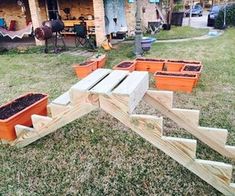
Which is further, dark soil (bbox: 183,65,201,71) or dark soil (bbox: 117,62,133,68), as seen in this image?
dark soil (bbox: 117,62,133,68)

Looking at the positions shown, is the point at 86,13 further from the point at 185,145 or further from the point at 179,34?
the point at 185,145

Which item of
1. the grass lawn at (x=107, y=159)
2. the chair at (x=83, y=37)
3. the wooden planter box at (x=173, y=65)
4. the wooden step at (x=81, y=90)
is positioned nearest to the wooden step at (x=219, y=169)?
the grass lawn at (x=107, y=159)

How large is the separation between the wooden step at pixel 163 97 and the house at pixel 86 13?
641cm

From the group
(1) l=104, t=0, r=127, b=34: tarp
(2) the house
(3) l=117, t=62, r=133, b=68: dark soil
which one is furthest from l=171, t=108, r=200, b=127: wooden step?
(1) l=104, t=0, r=127, b=34: tarp

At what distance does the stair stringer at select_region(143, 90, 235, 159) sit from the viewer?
2.87 m

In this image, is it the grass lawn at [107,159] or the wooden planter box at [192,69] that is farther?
the wooden planter box at [192,69]

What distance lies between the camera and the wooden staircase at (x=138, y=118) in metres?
2.38

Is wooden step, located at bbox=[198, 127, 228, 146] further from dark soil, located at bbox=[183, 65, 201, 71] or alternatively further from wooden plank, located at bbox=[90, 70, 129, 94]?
dark soil, located at bbox=[183, 65, 201, 71]

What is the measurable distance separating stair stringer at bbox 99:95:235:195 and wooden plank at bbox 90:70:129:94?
0.10 metres

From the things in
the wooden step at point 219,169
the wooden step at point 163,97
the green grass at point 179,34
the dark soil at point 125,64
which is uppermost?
the wooden step at point 163,97

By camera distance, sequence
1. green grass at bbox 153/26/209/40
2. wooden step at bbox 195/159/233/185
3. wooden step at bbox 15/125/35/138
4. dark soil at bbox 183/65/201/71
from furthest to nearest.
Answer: green grass at bbox 153/26/209/40
dark soil at bbox 183/65/201/71
wooden step at bbox 15/125/35/138
wooden step at bbox 195/159/233/185

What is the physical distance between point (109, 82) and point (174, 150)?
97 centimetres

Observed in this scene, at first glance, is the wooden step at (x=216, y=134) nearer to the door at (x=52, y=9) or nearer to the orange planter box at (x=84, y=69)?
the orange planter box at (x=84, y=69)

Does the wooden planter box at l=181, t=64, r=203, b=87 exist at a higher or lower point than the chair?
lower
